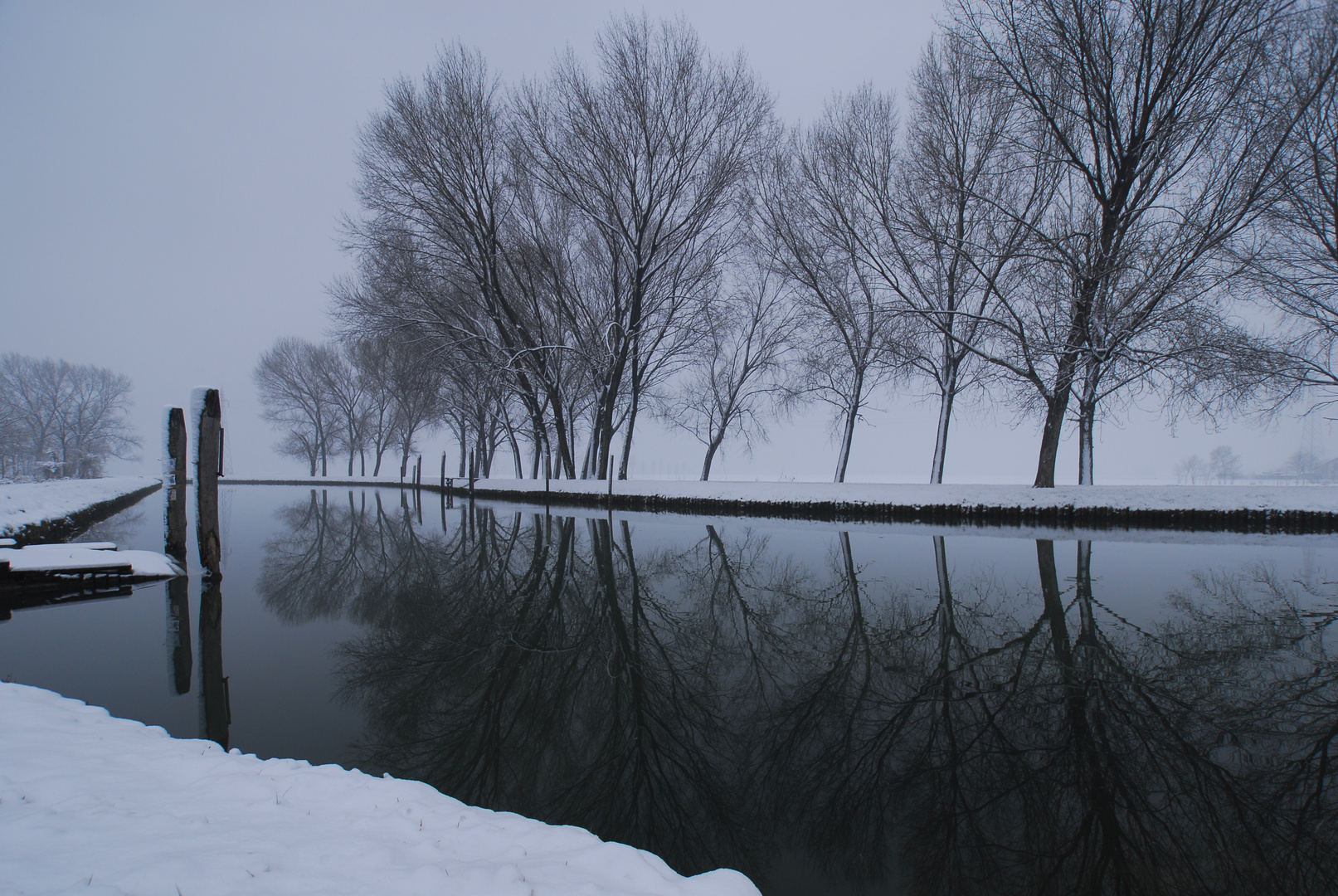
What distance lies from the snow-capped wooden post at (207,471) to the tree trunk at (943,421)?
18357 millimetres

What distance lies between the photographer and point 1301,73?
53.5 ft

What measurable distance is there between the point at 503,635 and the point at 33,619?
4878 mm

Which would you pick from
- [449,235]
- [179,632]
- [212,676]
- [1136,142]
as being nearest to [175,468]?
[179,632]

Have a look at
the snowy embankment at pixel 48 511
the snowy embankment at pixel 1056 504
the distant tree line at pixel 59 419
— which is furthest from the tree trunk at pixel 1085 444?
the distant tree line at pixel 59 419

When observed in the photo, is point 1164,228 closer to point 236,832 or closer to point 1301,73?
point 1301,73

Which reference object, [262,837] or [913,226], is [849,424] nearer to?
[913,226]

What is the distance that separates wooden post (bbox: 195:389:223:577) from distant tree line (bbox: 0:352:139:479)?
4946 centimetres

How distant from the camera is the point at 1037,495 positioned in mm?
14500

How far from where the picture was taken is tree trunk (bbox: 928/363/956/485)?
19.7 meters

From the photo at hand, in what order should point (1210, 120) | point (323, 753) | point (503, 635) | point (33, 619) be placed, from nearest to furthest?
point (323, 753)
point (503, 635)
point (33, 619)
point (1210, 120)

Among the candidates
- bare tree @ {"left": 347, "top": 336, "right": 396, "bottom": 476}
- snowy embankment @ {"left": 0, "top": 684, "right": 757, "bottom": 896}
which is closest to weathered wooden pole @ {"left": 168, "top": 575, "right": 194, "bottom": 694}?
snowy embankment @ {"left": 0, "top": 684, "right": 757, "bottom": 896}

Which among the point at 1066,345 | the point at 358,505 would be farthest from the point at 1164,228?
the point at 358,505

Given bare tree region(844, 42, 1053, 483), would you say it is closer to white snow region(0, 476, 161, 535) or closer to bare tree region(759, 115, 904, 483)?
bare tree region(759, 115, 904, 483)

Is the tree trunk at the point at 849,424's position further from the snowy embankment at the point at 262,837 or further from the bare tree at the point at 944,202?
the snowy embankment at the point at 262,837
